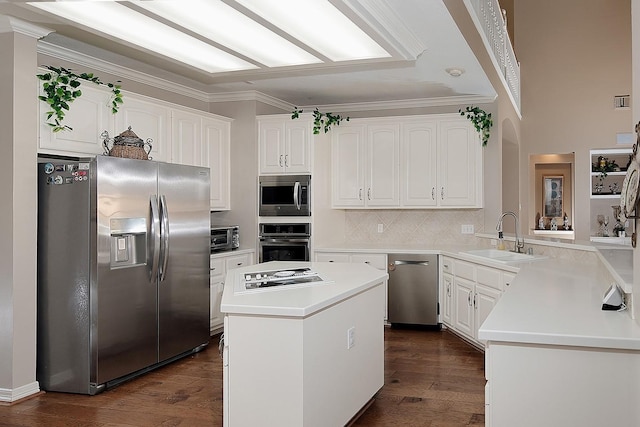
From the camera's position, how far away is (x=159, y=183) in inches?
183

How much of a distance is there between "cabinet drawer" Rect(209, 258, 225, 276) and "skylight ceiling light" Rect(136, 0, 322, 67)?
193 centimetres

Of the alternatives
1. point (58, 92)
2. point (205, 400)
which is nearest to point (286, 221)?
point (205, 400)

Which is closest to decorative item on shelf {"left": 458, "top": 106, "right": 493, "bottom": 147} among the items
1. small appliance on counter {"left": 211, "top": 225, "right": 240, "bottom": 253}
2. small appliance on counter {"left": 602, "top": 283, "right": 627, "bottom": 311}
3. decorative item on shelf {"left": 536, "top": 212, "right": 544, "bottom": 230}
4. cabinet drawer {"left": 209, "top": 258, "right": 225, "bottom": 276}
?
small appliance on counter {"left": 211, "top": 225, "right": 240, "bottom": 253}

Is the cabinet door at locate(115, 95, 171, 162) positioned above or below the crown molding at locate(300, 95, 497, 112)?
below

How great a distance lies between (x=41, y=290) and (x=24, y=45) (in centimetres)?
171

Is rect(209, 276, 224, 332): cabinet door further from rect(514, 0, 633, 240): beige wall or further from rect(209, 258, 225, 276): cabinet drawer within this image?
rect(514, 0, 633, 240): beige wall

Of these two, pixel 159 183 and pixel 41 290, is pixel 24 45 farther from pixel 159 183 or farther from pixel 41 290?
pixel 41 290

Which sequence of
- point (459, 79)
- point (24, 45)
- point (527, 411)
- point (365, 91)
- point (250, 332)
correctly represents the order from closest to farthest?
point (527, 411) < point (250, 332) < point (24, 45) < point (459, 79) < point (365, 91)

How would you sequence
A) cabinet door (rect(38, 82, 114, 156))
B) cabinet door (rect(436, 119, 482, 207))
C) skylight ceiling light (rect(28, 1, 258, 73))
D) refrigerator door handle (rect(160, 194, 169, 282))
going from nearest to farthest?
skylight ceiling light (rect(28, 1, 258, 73)), cabinet door (rect(38, 82, 114, 156)), refrigerator door handle (rect(160, 194, 169, 282)), cabinet door (rect(436, 119, 482, 207))

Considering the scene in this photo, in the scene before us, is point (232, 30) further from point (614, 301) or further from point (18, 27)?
point (614, 301)

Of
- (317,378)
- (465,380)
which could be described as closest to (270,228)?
(465,380)

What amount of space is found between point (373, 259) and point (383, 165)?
44.4 inches

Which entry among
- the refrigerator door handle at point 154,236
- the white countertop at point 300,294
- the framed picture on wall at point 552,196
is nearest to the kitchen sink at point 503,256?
the white countertop at point 300,294

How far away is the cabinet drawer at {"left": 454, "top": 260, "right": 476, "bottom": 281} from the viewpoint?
5.44 m
